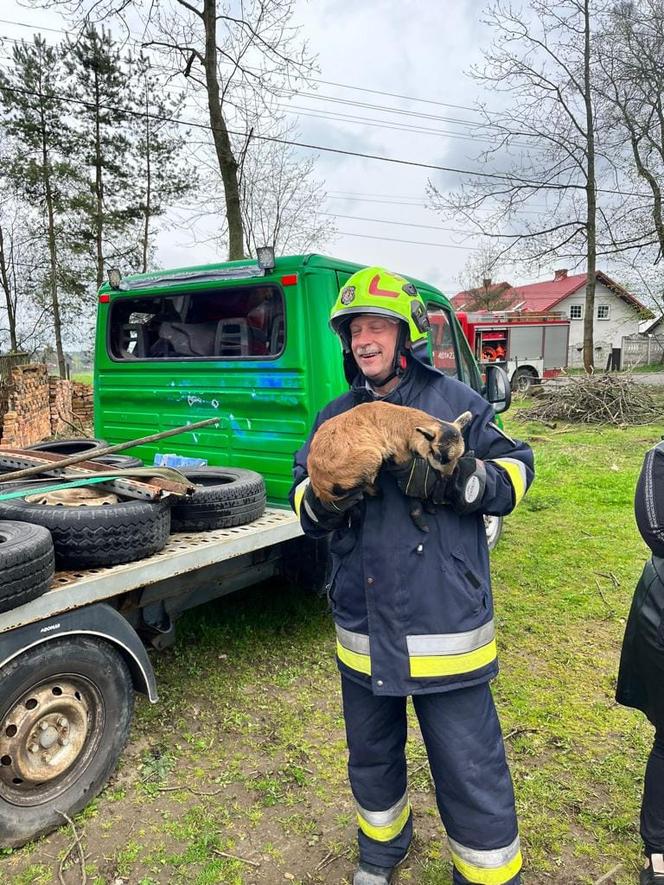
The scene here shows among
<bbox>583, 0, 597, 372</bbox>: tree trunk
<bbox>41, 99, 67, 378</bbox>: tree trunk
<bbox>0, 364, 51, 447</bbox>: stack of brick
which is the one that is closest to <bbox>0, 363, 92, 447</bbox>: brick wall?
<bbox>0, 364, 51, 447</bbox>: stack of brick

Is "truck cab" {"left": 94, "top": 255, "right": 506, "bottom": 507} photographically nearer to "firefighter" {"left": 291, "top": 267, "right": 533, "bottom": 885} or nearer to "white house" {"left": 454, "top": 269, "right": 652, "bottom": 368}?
"firefighter" {"left": 291, "top": 267, "right": 533, "bottom": 885}

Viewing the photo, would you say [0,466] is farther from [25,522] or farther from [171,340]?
[171,340]

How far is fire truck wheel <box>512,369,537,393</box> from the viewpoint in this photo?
21625mm

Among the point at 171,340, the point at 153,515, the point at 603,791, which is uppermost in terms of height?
the point at 171,340

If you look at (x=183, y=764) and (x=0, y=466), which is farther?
(x=0, y=466)

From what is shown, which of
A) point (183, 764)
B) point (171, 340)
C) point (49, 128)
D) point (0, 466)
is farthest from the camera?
point (49, 128)

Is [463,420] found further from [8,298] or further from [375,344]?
[8,298]

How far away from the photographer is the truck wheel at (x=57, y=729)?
217 centimetres

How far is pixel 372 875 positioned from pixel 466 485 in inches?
56.3

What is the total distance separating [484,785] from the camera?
5.88ft

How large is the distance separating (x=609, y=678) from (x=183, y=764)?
94.0 inches

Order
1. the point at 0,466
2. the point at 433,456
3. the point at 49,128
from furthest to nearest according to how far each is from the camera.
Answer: the point at 49,128 < the point at 0,466 < the point at 433,456

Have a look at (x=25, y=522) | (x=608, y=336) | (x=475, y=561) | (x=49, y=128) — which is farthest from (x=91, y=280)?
(x=608, y=336)

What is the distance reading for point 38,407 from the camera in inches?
401
